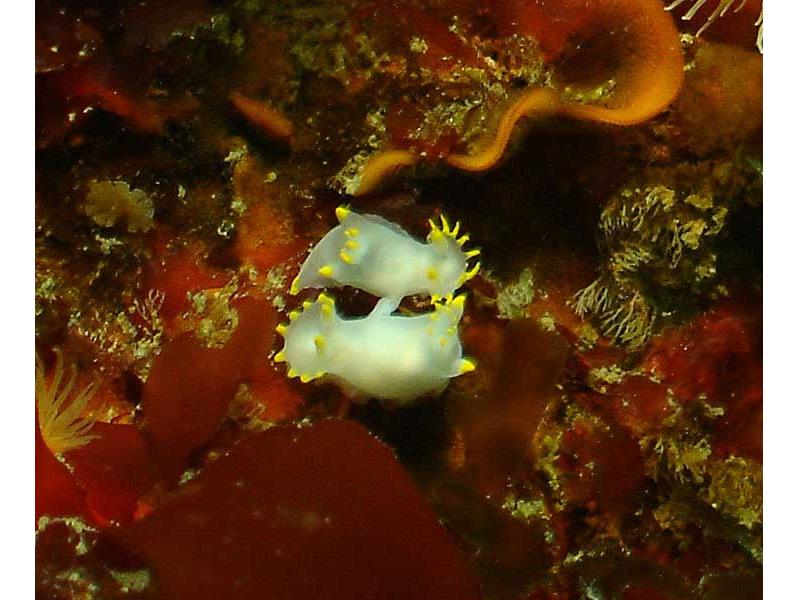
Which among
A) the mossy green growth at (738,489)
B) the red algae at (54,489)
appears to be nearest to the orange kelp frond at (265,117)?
the red algae at (54,489)

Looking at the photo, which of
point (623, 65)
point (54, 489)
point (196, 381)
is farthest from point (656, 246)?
point (54, 489)

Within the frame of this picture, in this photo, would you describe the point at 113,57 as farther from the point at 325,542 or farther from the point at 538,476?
the point at 538,476

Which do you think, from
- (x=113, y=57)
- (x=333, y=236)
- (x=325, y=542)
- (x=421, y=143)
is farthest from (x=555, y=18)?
(x=325, y=542)

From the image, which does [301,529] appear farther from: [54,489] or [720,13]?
[720,13]

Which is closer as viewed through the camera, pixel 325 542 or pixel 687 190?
pixel 325 542

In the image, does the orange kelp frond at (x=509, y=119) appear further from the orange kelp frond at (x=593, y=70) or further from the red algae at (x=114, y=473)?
the red algae at (x=114, y=473)
